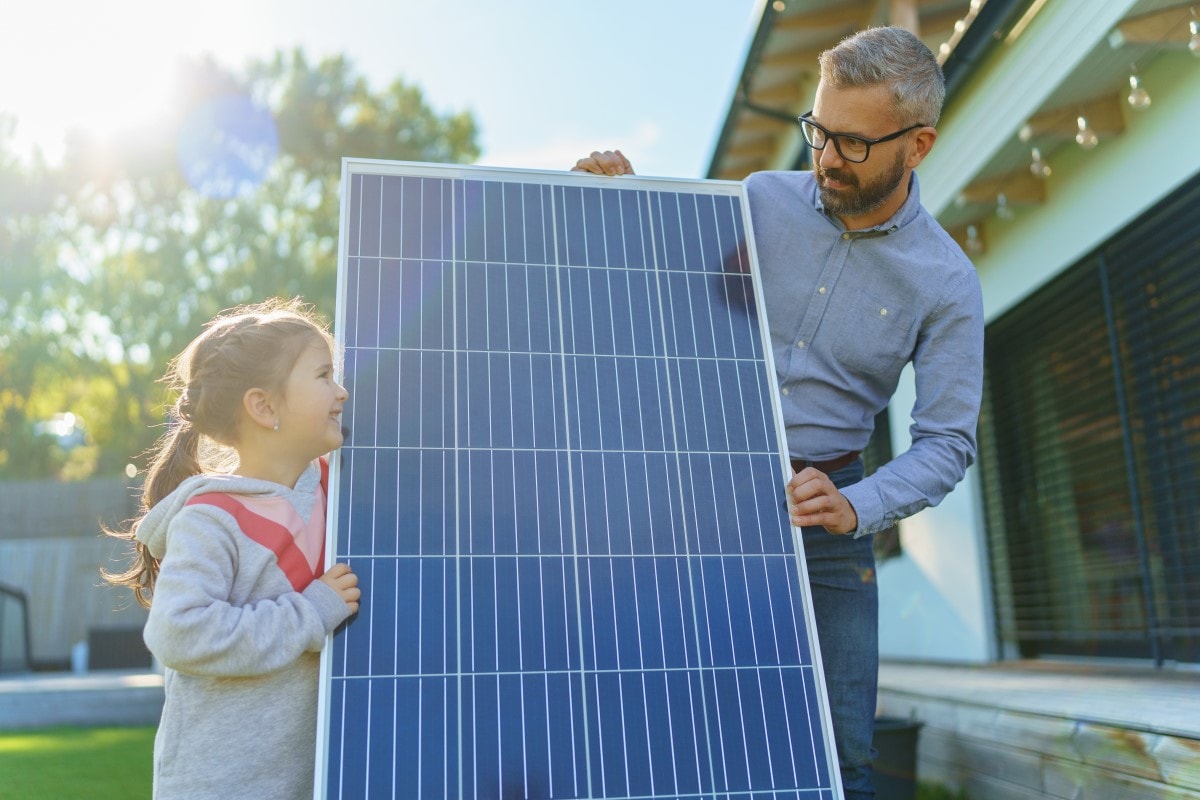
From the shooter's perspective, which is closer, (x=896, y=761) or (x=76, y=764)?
(x=896, y=761)

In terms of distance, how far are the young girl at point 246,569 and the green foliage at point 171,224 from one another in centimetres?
2240

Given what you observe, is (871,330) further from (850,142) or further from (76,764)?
(76,764)

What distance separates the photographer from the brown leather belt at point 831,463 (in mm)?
3346

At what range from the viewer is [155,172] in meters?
25.4

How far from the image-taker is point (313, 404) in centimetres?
287

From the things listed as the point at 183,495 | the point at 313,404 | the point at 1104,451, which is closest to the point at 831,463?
the point at 313,404

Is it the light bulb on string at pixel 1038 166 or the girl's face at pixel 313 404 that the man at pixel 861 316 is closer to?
the girl's face at pixel 313 404

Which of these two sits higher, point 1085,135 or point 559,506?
point 1085,135

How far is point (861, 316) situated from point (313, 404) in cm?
168

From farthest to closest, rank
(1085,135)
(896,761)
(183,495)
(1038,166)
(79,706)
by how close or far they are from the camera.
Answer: (79,706) < (1038,166) < (1085,135) < (896,761) < (183,495)

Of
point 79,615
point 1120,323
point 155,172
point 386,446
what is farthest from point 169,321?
point 386,446

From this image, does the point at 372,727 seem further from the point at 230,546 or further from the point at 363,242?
the point at 363,242

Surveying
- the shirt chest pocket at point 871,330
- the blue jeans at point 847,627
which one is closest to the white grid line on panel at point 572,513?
the blue jeans at point 847,627

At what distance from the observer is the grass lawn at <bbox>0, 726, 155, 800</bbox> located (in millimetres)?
6555
